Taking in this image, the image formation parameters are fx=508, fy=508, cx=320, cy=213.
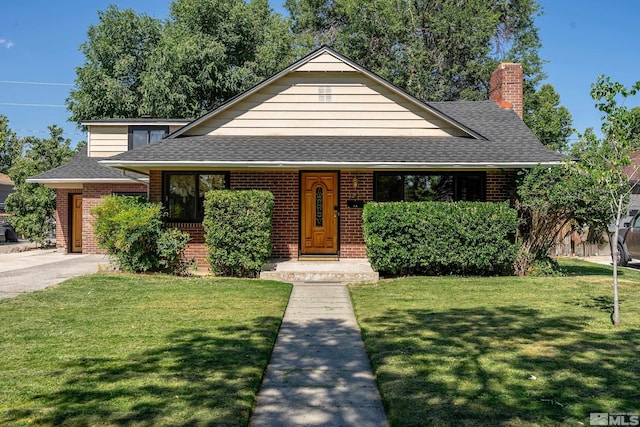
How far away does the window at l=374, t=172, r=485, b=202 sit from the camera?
43.3 ft

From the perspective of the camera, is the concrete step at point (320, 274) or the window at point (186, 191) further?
the window at point (186, 191)

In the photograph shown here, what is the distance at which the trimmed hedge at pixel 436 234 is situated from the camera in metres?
11.4

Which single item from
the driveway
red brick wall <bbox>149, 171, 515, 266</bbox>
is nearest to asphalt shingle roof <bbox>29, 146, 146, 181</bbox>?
the driveway

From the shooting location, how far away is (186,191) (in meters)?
13.4

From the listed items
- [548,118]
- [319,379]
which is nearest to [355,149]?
[319,379]

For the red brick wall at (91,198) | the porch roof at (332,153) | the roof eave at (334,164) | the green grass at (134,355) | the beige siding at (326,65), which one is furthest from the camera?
the red brick wall at (91,198)

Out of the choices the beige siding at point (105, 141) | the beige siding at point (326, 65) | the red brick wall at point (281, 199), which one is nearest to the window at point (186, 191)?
the red brick wall at point (281, 199)

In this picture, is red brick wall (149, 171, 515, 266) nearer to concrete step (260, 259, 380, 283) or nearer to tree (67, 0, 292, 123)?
concrete step (260, 259, 380, 283)

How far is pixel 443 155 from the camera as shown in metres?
12.6

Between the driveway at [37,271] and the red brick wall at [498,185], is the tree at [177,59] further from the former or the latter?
the red brick wall at [498,185]

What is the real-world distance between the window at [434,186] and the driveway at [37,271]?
766 cm

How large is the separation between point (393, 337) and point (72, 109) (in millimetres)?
32793

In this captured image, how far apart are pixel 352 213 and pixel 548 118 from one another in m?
23.6

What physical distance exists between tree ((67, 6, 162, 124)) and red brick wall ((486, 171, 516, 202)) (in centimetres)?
2496
